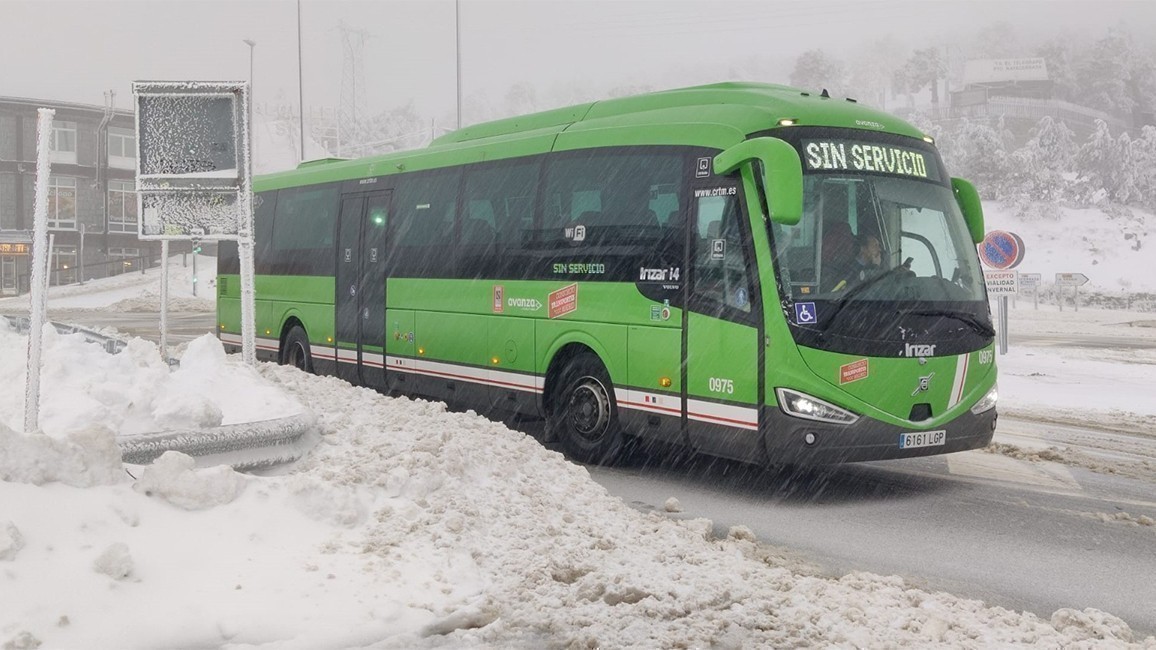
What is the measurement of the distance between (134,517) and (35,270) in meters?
1.77

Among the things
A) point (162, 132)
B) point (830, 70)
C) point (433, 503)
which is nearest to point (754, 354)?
point (433, 503)

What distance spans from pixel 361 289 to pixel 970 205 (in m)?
7.31

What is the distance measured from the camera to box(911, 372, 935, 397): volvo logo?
871cm

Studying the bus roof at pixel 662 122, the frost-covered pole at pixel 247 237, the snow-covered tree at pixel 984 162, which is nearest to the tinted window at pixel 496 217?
the bus roof at pixel 662 122

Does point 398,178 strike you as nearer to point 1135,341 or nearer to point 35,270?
point 35,270

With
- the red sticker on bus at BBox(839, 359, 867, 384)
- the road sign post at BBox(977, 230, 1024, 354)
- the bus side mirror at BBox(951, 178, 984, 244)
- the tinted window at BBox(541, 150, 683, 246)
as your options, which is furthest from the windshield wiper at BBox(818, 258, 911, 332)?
the road sign post at BBox(977, 230, 1024, 354)

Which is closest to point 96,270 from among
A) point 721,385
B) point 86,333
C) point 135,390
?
point 86,333

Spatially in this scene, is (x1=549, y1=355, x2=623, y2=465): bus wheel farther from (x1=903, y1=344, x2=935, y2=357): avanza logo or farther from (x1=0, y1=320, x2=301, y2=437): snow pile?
(x1=0, y1=320, x2=301, y2=437): snow pile

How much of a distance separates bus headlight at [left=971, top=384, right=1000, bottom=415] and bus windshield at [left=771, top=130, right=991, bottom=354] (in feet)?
1.63

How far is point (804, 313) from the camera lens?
8.41 meters

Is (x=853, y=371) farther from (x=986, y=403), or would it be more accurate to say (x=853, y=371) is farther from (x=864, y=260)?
(x=986, y=403)

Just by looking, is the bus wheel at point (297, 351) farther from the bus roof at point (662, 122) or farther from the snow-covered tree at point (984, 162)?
the snow-covered tree at point (984, 162)

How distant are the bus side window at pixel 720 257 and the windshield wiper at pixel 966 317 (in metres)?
1.36

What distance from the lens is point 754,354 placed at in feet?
28.2
